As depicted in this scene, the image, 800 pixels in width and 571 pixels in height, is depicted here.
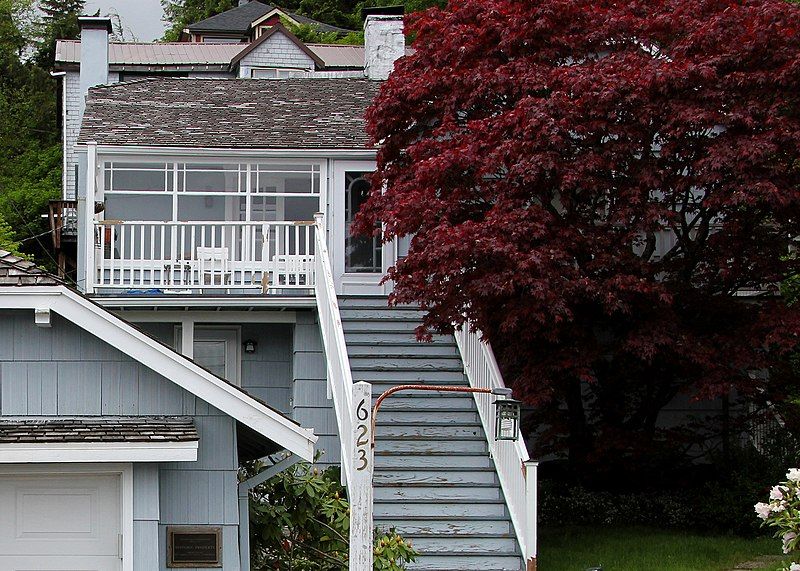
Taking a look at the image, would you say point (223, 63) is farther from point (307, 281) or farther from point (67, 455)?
point (67, 455)

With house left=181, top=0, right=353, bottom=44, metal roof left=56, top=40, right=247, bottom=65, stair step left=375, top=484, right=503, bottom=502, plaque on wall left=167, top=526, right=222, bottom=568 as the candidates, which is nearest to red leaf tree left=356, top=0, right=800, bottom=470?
stair step left=375, top=484, right=503, bottom=502

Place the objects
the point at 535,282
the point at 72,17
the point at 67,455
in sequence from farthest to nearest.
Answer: the point at 72,17
the point at 535,282
the point at 67,455

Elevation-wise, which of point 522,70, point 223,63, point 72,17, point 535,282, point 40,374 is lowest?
point 40,374

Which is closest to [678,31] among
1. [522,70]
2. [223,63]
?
[522,70]

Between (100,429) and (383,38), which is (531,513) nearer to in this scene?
(100,429)

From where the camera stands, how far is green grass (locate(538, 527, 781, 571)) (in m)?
14.4

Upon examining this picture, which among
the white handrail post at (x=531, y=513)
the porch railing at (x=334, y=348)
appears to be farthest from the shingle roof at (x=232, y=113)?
the white handrail post at (x=531, y=513)

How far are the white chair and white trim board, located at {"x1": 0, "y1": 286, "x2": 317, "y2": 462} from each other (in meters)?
7.19

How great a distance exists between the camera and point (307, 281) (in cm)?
1792

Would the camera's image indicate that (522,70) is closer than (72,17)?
Yes

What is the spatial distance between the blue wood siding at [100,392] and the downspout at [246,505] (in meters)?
0.45

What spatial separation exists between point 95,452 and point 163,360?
3.04 feet

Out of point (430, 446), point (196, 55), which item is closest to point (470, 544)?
point (430, 446)

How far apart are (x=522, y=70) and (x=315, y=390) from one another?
507 centimetres
